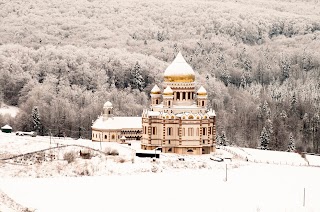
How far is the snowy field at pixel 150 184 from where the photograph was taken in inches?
1842

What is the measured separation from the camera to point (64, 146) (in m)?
63.8

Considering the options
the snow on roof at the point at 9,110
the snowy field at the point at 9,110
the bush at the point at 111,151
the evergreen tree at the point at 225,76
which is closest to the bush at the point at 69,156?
the bush at the point at 111,151

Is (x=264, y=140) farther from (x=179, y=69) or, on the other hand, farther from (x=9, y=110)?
(x=9, y=110)

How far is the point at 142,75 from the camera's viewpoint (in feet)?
411

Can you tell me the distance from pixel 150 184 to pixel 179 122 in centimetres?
1525

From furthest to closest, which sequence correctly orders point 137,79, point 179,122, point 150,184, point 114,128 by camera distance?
point 137,79
point 114,128
point 179,122
point 150,184

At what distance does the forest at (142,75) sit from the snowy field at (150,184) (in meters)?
25.2

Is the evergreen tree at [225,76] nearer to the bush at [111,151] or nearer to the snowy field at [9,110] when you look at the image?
the snowy field at [9,110]

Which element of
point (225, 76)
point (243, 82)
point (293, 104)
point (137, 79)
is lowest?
point (293, 104)

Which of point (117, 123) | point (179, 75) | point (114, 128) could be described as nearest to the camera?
point (179, 75)

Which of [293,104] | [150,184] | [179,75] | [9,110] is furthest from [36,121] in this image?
[293,104]

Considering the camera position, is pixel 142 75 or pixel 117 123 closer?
pixel 117 123

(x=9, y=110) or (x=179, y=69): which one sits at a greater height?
(x=179, y=69)

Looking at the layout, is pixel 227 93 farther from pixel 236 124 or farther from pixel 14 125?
pixel 14 125
